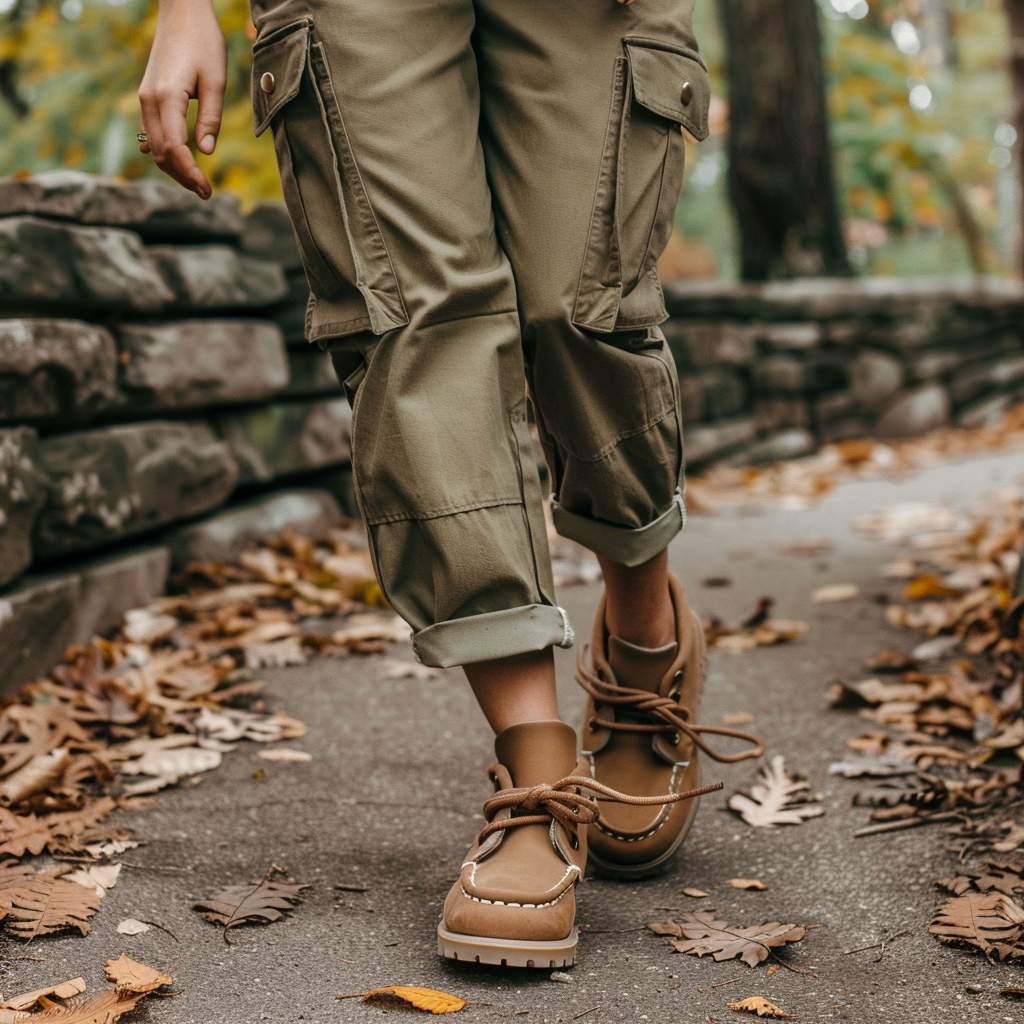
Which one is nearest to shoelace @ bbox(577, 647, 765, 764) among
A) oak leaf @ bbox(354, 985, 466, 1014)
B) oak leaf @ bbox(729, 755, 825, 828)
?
oak leaf @ bbox(729, 755, 825, 828)

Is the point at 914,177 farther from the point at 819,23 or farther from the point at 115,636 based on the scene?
the point at 115,636

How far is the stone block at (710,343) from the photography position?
4.86 m

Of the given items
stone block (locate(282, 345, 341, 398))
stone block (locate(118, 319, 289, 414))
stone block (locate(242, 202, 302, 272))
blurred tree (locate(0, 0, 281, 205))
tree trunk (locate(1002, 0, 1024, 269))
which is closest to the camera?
stone block (locate(118, 319, 289, 414))

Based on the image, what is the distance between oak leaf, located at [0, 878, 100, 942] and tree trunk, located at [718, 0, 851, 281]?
510 cm

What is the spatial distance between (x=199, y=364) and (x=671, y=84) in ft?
5.86

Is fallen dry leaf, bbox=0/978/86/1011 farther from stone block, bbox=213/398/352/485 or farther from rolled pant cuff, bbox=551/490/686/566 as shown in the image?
stone block, bbox=213/398/352/485

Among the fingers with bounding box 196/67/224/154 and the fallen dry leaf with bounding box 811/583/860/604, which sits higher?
the fingers with bounding box 196/67/224/154

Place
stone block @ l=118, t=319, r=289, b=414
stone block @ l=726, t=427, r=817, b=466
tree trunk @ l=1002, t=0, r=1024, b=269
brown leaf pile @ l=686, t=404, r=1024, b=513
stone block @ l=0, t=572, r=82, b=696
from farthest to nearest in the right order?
1. tree trunk @ l=1002, t=0, r=1024, b=269
2. stone block @ l=726, t=427, r=817, b=466
3. brown leaf pile @ l=686, t=404, r=1024, b=513
4. stone block @ l=118, t=319, r=289, b=414
5. stone block @ l=0, t=572, r=82, b=696

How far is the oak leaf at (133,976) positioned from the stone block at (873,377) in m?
5.27

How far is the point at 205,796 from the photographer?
66.2 inches

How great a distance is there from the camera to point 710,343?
5055 mm

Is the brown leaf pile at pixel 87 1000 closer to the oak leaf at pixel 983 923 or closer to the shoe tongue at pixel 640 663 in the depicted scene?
the shoe tongue at pixel 640 663

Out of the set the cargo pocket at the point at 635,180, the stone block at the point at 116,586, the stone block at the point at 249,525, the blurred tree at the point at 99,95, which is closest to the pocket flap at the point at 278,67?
the cargo pocket at the point at 635,180

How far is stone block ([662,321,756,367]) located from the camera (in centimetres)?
486
